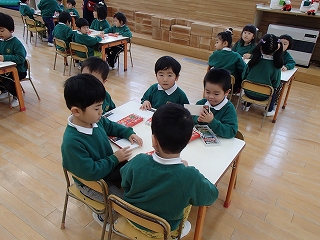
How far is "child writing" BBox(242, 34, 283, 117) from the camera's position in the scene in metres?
2.99

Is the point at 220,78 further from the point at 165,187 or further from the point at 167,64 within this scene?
the point at 165,187

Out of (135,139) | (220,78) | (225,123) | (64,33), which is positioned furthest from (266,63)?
(64,33)

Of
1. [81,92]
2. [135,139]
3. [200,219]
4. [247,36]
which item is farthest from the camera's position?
[247,36]

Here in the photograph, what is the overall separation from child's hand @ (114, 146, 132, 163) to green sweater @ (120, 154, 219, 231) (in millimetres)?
266

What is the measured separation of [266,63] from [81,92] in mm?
2464

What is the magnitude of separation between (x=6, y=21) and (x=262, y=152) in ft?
10.6

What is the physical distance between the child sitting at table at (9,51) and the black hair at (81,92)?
2152 millimetres

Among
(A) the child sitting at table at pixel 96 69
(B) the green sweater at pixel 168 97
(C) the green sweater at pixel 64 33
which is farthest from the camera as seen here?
(C) the green sweater at pixel 64 33

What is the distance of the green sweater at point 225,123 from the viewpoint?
1674 mm

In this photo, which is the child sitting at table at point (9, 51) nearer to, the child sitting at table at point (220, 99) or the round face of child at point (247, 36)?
the child sitting at table at point (220, 99)

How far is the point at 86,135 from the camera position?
137cm

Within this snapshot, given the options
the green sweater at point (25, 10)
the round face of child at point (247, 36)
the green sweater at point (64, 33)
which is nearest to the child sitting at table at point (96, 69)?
the round face of child at point (247, 36)

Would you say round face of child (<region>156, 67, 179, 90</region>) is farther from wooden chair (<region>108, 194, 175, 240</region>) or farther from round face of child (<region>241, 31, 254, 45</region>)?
round face of child (<region>241, 31, 254, 45</region>)

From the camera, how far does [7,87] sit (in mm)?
3193
